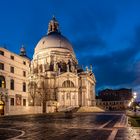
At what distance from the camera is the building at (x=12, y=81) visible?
64312 millimetres

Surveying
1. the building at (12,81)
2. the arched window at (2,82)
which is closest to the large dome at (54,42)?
the building at (12,81)

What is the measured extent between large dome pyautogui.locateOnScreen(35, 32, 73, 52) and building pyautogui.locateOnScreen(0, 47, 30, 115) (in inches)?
2768

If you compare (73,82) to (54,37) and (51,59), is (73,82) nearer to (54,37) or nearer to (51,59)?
(51,59)

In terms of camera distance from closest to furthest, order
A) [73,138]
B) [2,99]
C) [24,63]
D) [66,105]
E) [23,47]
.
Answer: [73,138] → [2,99] → [24,63] → [66,105] → [23,47]

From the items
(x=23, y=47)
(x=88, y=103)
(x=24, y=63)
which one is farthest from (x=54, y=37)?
(x=24, y=63)

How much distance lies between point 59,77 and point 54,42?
2529 centimetres

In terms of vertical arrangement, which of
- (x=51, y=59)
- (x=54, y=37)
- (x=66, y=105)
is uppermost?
(x=54, y=37)

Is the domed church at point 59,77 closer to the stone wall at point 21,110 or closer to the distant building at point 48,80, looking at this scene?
the distant building at point 48,80

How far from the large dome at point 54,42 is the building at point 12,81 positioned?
70295mm

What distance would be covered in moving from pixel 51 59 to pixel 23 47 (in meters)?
29.1

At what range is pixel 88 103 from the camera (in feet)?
436

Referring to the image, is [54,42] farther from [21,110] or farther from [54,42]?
[21,110]

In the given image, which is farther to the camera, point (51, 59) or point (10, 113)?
point (51, 59)

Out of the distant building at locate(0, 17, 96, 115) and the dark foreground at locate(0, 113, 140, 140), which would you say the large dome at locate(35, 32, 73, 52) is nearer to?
the distant building at locate(0, 17, 96, 115)
